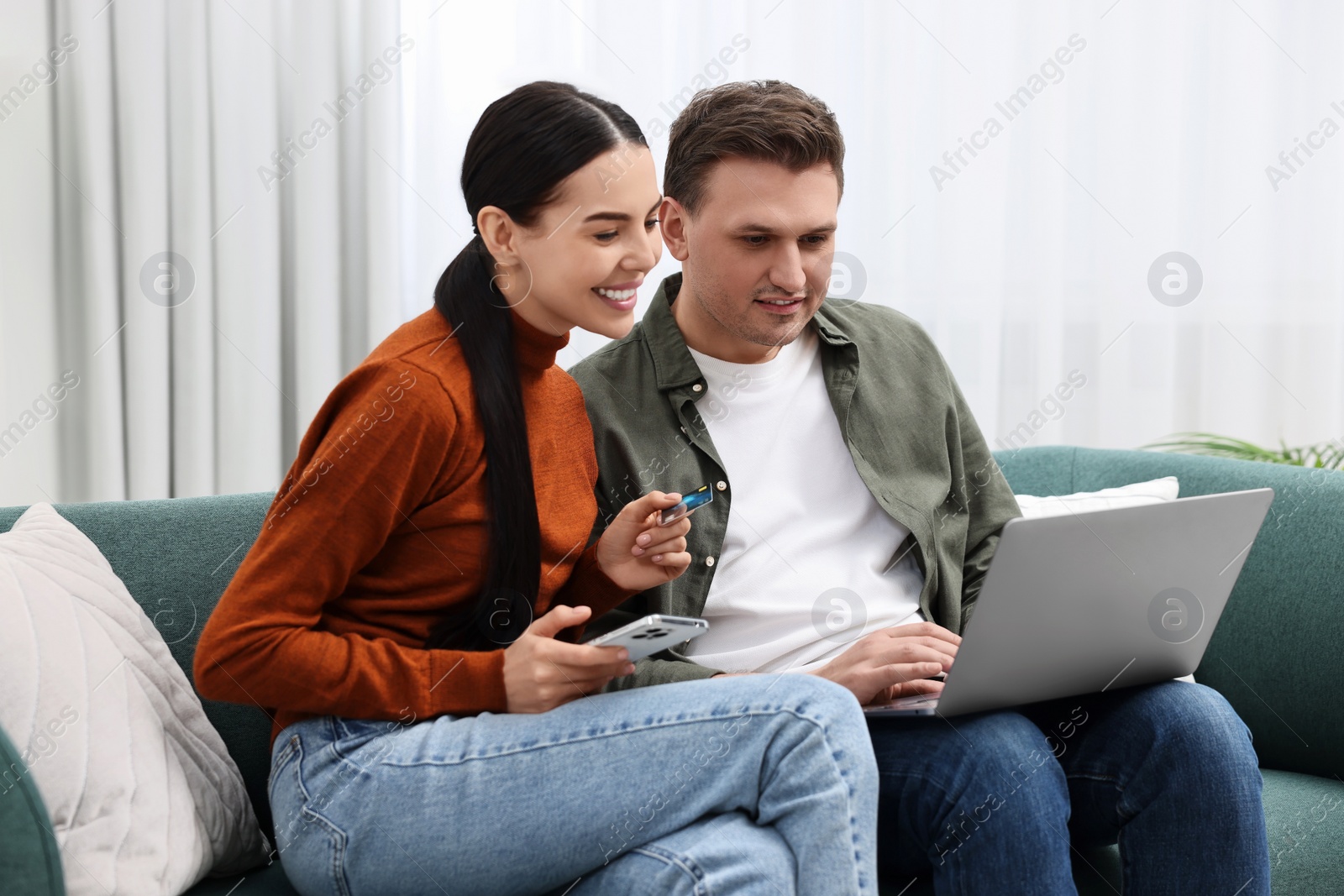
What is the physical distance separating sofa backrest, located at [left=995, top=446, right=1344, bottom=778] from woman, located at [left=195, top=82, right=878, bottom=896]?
2.78ft

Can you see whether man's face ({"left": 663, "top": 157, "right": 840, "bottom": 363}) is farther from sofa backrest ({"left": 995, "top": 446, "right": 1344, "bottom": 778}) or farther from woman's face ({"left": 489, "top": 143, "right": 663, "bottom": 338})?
sofa backrest ({"left": 995, "top": 446, "right": 1344, "bottom": 778})

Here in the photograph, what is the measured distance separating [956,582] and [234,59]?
5.48ft

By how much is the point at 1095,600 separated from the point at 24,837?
0.96 meters

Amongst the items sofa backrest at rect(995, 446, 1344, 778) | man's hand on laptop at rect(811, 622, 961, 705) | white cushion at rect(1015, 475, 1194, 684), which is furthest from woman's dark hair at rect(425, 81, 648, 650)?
sofa backrest at rect(995, 446, 1344, 778)

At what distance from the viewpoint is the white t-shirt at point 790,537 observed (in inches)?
52.1

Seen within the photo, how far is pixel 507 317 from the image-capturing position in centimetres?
114

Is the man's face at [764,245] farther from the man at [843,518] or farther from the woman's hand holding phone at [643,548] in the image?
the woman's hand holding phone at [643,548]

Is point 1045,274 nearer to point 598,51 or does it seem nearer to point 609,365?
point 598,51

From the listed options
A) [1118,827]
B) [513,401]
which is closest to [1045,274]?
[1118,827]

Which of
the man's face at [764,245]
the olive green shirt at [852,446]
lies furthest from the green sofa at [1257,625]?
the man's face at [764,245]

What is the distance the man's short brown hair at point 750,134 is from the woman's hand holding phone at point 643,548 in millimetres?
482

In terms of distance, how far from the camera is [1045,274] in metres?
2.34

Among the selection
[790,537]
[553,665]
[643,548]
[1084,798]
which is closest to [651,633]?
[553,665]

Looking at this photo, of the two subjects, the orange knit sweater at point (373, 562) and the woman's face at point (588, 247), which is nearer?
the orange knit sweater at point (373, 562)
